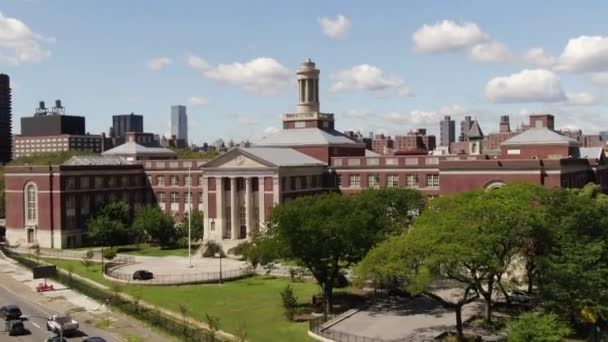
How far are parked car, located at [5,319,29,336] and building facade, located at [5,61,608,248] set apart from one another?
127 ft

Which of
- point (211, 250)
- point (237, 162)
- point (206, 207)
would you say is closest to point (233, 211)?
point (206, 207)

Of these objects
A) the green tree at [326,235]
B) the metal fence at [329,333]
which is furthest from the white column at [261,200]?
the metal fence at [329,333]

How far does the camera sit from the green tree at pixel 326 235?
54250 mm

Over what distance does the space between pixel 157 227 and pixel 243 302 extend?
127 feet

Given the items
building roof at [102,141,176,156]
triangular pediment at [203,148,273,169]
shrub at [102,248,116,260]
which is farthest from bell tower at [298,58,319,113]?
shrub at [102,248,116,260]

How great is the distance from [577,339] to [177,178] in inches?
3065

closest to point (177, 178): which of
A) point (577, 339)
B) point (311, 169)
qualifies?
point (311, 169)

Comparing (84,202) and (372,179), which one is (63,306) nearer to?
(84,202)

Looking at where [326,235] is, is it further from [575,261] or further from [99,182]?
[99,182]

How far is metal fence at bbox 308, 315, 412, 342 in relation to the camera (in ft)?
149

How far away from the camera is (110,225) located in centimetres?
9494

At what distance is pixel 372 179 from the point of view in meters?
97.1

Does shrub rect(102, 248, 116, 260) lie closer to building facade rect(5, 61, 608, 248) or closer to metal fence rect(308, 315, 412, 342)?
building facade rect(5, 61, 608, 248)

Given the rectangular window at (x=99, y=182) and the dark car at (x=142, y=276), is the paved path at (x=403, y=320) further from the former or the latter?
the rectangular window at (x=99, y=182)
